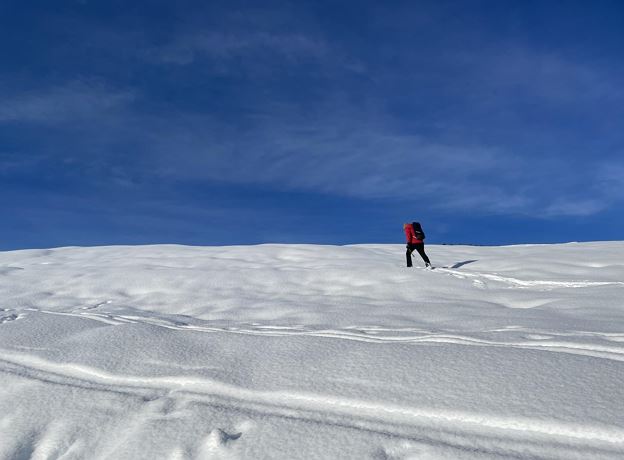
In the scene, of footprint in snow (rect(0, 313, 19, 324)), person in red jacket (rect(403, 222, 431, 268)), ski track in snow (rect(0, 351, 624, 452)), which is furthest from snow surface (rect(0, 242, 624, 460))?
person in red jacket (rect(403, 222, 431, 268))

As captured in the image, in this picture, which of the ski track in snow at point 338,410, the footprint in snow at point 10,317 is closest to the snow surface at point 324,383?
the ski track in snow at point 338,410

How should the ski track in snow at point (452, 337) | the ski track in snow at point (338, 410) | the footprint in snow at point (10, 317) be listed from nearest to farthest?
the ski track in snow at point (338, 410)
the ski track in snow at point (452, 337)
the footprint in snow at point (10, 317)

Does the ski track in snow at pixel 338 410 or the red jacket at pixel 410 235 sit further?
the red jacket at pixel 410 235

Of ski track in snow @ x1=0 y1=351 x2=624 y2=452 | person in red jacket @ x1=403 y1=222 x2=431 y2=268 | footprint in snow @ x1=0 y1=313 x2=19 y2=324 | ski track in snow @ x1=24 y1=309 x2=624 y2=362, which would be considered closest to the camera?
ski track in snow @ x1=0 y1=351 x2=624 y2=452

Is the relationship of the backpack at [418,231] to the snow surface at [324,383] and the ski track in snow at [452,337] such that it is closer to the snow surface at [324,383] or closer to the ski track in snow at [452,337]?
the snow surface at [324,383]

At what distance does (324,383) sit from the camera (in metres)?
2.58

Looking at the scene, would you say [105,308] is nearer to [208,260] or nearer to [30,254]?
[208,260]

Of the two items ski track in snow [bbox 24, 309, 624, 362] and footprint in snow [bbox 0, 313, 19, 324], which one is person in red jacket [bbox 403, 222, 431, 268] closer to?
ski track in snow [bbox 24, 309, 624, 362]

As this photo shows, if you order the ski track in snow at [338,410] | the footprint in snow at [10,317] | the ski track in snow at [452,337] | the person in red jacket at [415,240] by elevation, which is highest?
the person in red jacket at [415,240]

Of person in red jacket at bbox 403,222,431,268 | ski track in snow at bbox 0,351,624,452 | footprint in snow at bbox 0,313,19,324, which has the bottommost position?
ski track in snow at bbox 0,351,624,452

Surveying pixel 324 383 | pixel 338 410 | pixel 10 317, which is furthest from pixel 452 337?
pixel 10 317

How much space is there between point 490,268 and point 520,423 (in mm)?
8217

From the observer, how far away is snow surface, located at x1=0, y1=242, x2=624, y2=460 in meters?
2.01

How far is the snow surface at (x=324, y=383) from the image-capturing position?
2.01m
